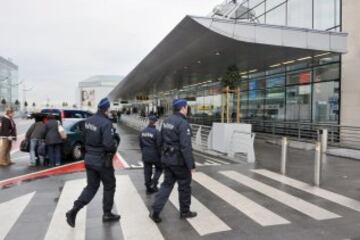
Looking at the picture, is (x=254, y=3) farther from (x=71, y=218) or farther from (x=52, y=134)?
(x=71, y=218)

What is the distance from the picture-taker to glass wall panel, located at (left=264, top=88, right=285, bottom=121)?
70.5 feet

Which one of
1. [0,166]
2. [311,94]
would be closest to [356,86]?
[311,94]

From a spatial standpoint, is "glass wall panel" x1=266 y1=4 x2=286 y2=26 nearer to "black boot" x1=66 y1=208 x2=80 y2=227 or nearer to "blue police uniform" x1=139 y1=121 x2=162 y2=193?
"blue police uniform" x1=139 y1=121 x2=162 y2=193

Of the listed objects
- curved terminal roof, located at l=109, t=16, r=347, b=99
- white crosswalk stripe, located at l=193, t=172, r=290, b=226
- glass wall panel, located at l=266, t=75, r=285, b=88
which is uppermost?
curved terminal roof, located at l=109, t=16, r=347, b=99

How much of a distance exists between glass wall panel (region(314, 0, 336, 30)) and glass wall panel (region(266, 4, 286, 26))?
2963 mm

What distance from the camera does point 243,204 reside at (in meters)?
6.39

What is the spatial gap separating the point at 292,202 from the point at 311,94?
13.3m

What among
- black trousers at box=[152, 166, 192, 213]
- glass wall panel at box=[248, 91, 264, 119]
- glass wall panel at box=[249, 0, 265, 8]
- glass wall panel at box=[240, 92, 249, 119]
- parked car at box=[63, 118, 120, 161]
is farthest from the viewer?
glass wall panel at box=[240, 92, 249, 119]

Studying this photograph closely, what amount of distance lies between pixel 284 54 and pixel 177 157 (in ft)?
41.2

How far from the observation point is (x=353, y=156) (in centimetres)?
1272

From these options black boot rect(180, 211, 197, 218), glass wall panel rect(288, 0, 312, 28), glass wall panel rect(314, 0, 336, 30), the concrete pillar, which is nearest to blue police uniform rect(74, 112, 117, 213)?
black boot rect(180, 211, 197, 218)

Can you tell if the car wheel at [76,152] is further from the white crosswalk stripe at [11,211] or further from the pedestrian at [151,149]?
the pedestrian at [151,149]

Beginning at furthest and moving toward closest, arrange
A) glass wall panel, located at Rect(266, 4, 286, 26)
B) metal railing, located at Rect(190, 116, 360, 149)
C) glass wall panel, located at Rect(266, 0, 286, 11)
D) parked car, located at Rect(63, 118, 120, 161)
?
glass wall panel, located at Rect(266, 0, 286, 11) < glass wall panel, located at Rect(266, 4, 286, 26) < metal railing, located at Rect(190, 116, 360, 149) < parked car, located at Rect(63, 118, 120, 161)

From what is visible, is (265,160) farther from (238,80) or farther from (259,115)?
(259,115)
